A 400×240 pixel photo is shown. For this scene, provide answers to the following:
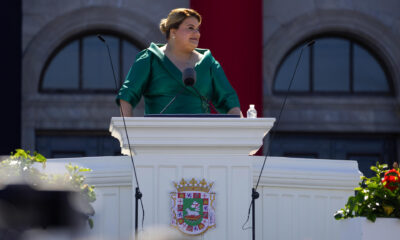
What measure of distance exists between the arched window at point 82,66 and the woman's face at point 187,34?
6.47 metres

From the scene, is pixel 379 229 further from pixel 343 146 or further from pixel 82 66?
pixel 82 66

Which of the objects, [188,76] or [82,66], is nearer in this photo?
[188,76]

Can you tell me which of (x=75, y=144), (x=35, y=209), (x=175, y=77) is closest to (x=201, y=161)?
(x=175, y=77)

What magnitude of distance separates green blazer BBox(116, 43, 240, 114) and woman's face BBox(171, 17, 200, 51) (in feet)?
0.46

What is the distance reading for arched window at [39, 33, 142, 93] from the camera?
1153 cm

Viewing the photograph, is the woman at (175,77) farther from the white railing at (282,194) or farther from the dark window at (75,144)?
the dark window at (75,144)

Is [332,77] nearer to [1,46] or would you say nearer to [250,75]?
[250,75]

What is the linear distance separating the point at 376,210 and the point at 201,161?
1014 mm

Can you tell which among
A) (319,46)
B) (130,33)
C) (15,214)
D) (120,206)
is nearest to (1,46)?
(130,33)

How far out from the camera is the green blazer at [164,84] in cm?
503

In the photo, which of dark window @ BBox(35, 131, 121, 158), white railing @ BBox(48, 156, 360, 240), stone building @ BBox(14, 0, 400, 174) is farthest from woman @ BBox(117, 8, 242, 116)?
dark window @ BBox(35, 131, 121, 158)

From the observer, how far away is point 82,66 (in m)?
11.6

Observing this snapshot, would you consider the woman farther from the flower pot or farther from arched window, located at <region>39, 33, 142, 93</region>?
arched window, located at <region>39, 33, 142, 93</region>

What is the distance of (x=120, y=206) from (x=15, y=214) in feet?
11.4
